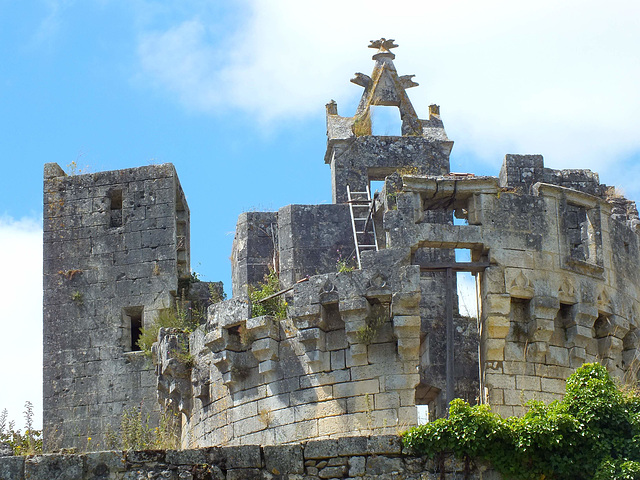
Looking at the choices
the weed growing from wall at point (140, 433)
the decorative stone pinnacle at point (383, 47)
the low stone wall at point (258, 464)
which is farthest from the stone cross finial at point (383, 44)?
the low stone wall at point (258, 464)

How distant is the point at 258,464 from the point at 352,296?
420 centimetres

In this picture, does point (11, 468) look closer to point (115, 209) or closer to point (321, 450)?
point (321, 450)

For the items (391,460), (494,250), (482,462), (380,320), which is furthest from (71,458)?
(494,250)

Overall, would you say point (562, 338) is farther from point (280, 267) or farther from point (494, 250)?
point (280, 267)

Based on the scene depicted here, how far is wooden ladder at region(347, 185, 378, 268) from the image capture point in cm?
1869

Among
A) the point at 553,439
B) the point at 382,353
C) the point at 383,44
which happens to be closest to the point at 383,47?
the point at 383,44

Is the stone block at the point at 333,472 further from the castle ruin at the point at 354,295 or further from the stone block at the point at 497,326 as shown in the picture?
the stone block at the point at 497,326

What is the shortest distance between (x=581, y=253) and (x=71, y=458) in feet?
26.7

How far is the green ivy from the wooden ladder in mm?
5667

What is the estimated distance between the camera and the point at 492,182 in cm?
1662

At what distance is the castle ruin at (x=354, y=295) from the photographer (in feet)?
53.0

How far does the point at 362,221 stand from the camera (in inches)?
758

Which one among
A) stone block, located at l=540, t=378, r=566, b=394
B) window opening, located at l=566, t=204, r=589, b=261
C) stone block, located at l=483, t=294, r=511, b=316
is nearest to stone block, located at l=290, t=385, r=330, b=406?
stone block, located at l=483, t=294, r=511, b=316

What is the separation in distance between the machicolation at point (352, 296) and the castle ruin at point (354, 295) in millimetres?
25
